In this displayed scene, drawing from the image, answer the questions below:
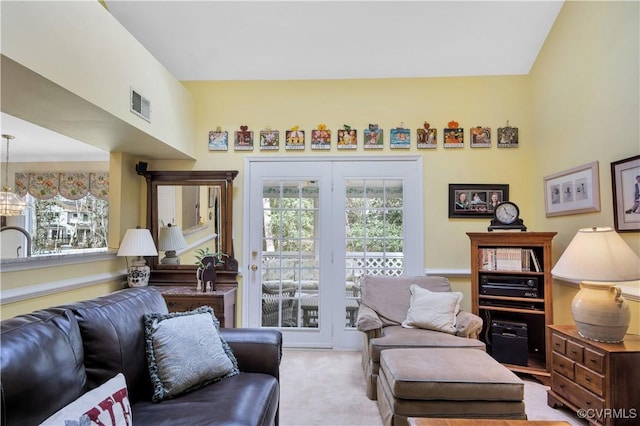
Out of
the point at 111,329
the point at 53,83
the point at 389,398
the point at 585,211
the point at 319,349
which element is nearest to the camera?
the point at 111,329

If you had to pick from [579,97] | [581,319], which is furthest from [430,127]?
[581,319]

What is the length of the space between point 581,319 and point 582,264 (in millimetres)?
361

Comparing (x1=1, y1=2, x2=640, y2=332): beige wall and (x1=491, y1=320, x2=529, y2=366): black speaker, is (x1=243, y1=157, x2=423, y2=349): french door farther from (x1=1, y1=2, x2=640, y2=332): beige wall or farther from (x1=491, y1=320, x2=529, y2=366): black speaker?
(x1=491, y1=320, x2=529, y2=366): black speaker

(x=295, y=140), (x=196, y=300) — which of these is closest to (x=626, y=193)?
(x=295, y=140)

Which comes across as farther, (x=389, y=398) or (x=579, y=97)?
(x=579, y=97)

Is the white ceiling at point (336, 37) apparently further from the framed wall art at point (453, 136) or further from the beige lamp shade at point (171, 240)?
the beige lamp shade at point (171, 240)

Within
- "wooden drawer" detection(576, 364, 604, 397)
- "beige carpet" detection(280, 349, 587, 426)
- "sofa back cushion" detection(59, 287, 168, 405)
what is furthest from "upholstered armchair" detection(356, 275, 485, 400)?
"sofa back cushion" detection(59, 287, 168, 405)

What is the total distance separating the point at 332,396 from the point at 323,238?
1551 millimetres

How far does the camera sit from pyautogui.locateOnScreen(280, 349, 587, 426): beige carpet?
2225 mm

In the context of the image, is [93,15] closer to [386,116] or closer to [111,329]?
[111,329]

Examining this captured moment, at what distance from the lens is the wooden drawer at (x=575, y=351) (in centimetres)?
213

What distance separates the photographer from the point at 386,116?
143 inches

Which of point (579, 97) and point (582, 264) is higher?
point (579, 97)

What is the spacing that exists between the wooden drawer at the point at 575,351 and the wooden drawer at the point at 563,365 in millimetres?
40
